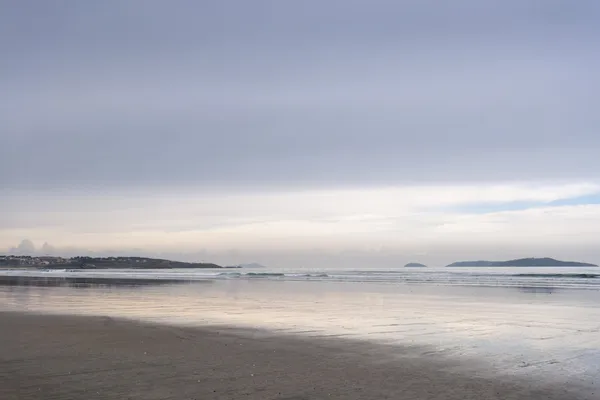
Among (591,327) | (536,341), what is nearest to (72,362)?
(536,341)

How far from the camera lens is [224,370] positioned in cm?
1246

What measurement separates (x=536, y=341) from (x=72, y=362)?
13824 mm

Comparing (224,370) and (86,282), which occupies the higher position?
(224,370)

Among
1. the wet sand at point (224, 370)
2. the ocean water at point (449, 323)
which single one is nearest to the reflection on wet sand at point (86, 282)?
the ocean water at point (449, 323)

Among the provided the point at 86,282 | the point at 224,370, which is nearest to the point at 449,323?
the point at 224,370

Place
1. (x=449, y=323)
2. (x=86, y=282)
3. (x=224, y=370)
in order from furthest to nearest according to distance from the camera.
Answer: (x=86, y=282), (x=449, y=323), (x=224, y=370)

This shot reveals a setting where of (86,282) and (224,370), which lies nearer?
(224,370)

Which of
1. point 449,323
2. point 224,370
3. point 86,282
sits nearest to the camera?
point 224,370

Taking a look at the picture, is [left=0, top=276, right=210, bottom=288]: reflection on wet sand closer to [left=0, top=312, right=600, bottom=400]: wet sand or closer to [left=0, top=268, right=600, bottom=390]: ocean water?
[left=0, top=268, right=600, bottom=390]: ocean water

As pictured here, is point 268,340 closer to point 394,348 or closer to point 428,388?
point 394,348

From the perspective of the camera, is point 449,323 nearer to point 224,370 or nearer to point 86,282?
point 224,370

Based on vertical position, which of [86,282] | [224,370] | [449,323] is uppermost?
[224,370]

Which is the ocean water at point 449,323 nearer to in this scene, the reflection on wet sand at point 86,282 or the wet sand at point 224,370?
the wet sand at point 224,370

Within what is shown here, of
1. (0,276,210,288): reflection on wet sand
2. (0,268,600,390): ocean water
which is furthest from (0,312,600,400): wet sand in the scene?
(0,276,210,288): reflection on wet sand
